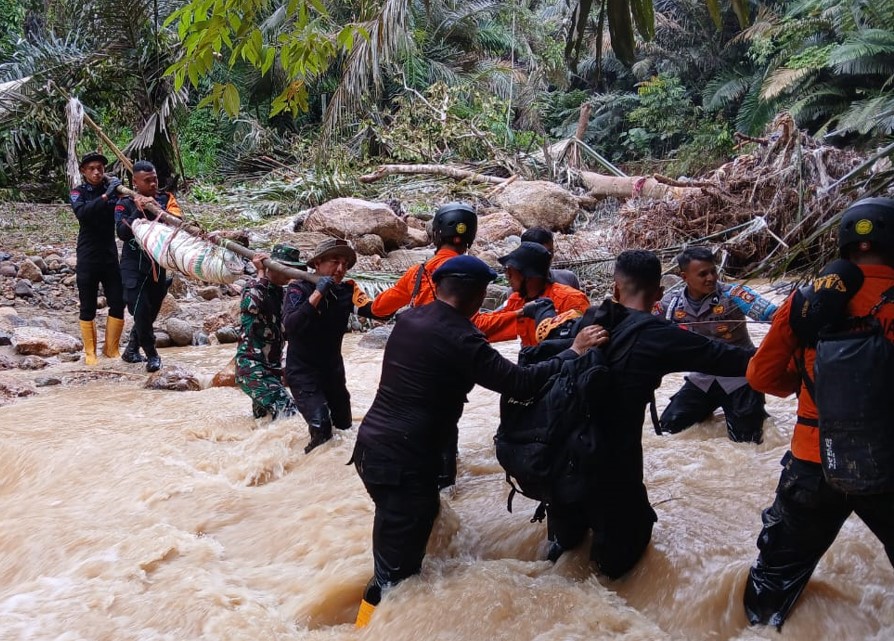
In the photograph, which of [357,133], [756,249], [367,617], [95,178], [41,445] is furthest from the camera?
[357,133]

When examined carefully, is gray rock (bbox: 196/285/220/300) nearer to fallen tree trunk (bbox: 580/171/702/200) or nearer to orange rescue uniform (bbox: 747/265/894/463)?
fallen tree trunk (bbox: 580/171/702/200)

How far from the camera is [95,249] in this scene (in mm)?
7734

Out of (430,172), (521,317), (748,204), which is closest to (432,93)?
(430,172)

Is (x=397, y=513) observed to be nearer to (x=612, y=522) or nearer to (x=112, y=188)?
(x=612, y=522)

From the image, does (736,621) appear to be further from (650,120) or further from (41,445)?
(650,120)

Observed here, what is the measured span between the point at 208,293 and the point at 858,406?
10.0 metres

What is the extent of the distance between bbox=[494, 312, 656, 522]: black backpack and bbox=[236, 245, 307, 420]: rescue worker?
271 centimetres

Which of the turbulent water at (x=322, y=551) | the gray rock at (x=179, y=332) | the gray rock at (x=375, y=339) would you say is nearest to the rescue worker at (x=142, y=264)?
the gray rock at (x=179, y=332)

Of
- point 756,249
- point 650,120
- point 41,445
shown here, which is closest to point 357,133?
point 650,120

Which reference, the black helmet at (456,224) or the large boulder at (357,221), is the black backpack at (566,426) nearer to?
the black helmet at (456,224)

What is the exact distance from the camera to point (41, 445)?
18.4 feet

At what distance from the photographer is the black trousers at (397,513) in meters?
3.11

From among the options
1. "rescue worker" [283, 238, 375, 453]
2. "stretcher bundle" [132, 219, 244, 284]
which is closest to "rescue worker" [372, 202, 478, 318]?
"rescue worker" [283, 238, 375, 453]

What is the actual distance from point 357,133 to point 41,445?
46.2ft
